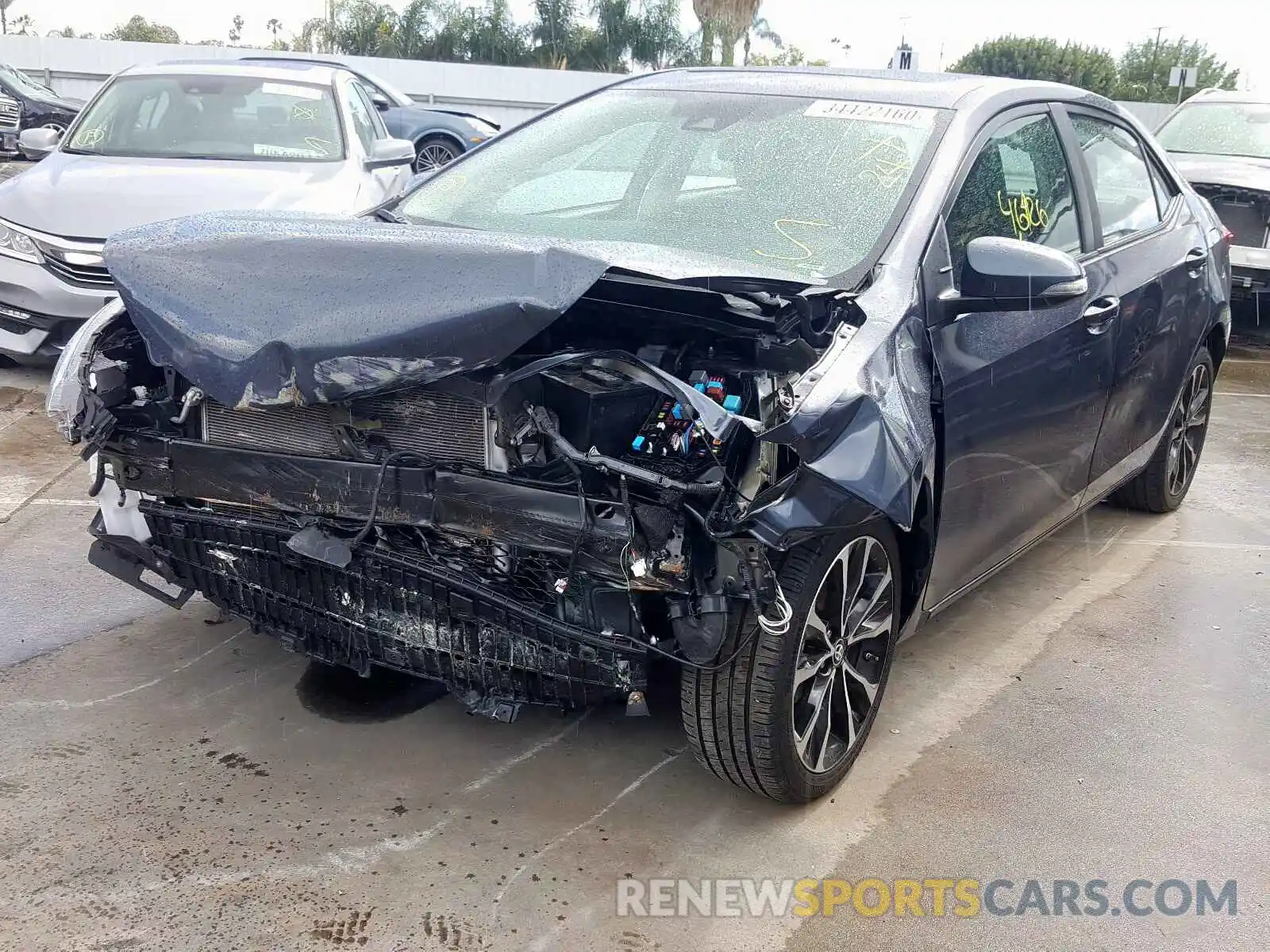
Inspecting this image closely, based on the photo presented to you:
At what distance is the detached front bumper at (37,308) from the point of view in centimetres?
629

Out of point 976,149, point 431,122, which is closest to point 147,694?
point 976,149

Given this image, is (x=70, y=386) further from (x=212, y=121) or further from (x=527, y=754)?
(x=212, y=121)

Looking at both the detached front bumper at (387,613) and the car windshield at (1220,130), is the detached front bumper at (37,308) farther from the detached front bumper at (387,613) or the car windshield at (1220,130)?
the car windshield at (1220,130)

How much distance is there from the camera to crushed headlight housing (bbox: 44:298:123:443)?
309 centimetres

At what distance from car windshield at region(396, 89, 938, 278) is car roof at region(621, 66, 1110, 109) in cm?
6

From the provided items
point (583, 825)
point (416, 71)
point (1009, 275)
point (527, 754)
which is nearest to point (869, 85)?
point (1009, 275)

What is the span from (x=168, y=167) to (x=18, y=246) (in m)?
0.94

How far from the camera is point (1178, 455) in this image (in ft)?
18.1

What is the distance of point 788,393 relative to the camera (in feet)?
8.62

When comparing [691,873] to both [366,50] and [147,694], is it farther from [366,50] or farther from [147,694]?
[366,50]

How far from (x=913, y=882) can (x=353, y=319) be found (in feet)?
6.06

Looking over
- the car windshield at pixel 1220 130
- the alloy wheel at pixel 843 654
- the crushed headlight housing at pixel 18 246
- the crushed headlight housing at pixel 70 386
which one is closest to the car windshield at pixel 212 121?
the crushed headlight housing at pixel 18 246

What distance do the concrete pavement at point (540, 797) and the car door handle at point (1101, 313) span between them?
1.13 m

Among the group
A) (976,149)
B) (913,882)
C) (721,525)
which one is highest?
(976,149)
